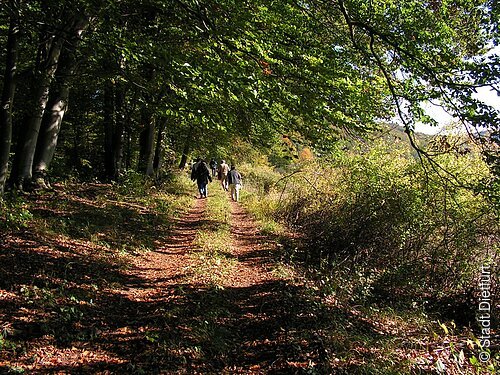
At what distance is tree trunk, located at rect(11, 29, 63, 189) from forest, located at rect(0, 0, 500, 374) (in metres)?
0.05

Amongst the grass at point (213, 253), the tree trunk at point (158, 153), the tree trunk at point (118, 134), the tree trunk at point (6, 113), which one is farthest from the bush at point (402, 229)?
the tree trunk at point (158, 153)

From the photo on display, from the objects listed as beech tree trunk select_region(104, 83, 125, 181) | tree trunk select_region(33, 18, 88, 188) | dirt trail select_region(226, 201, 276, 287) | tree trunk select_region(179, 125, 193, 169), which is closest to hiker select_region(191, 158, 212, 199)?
tree trunk select_region(179, 125, 193, 169)

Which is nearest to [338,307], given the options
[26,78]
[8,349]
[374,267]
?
[374,267]

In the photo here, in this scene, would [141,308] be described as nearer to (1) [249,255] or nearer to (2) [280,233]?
(1) [249,255]

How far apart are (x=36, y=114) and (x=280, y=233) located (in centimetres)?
736

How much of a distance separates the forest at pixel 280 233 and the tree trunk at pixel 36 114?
0.05 metres

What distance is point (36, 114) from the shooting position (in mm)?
8672

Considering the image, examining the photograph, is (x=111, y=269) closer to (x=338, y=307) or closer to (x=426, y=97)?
(x=338, y=307)

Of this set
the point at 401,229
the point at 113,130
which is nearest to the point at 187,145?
the point at 113,130

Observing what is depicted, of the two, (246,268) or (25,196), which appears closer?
(246,268)

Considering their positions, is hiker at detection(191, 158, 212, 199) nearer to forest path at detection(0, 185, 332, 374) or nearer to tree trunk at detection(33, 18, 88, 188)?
tree trunk at detection(33, 18, 88, 188)

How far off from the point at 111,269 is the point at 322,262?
14.7 ft

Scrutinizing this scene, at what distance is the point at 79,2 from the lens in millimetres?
6465

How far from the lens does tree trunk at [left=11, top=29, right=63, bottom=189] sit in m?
8.68
